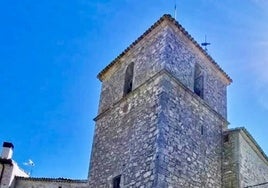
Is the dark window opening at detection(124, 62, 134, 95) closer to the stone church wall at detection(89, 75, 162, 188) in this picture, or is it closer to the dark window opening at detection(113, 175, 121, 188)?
Answer: the stone church wall at detection(89, 75, 162, 188)

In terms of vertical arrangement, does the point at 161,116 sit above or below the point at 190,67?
below

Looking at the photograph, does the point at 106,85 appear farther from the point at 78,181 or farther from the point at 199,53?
the point at 78,181

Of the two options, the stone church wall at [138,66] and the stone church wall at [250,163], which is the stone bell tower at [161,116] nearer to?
the stone church wall at [138,66]

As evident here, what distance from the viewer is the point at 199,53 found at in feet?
43.4

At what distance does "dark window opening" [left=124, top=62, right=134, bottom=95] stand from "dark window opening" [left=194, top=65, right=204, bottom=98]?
7.71 feet

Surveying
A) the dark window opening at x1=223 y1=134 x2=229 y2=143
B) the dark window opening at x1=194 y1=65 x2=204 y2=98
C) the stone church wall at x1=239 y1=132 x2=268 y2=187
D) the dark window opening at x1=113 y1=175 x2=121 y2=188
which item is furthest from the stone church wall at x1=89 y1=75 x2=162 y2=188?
the stone church wall at x1=239 y1=132 x2=268 y2=187

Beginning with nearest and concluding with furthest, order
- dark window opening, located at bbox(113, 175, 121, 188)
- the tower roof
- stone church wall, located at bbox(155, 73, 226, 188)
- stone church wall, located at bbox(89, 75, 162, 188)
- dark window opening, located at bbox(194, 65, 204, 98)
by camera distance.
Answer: stone church wall, located at bbox(155, 73, 226, 188) < stone church wall, located at bbox(89, 75, 162, 188) < dark window opening, located at bbox(113, 175, 121, 188) < the tower roof < dark window opening, located at bbox(194, 65, 204, 98)

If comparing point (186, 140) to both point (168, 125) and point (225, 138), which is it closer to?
point (168, 125)

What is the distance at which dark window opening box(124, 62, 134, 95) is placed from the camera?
12845 mm

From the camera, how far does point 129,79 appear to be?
43.1ft

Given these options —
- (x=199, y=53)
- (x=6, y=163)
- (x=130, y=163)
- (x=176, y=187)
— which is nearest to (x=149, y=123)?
(x=130, y=163)

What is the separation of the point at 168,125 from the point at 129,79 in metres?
3.41

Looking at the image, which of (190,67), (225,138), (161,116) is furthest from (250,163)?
(161,116)

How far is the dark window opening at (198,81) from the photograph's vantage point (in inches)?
503
